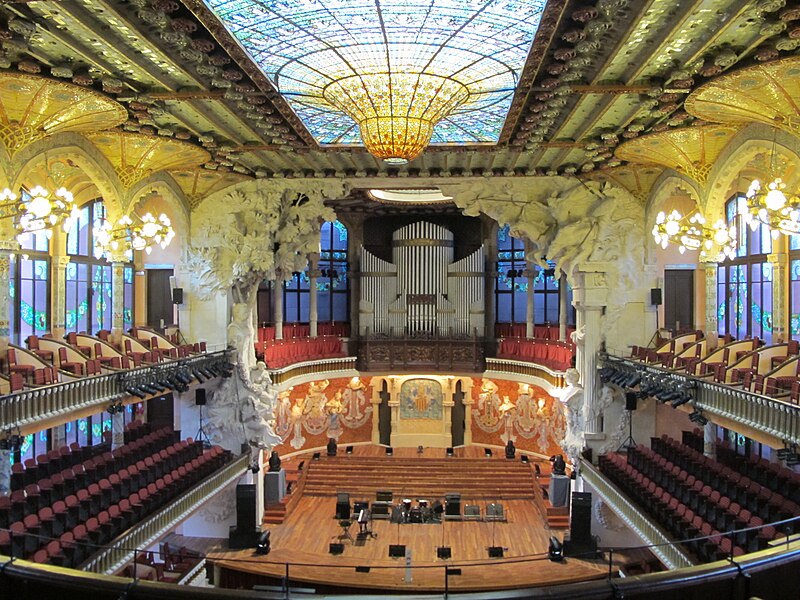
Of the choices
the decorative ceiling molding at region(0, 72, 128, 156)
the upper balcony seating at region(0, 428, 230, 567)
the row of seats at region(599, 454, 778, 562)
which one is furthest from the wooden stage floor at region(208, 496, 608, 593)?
the decorative ceiling molding at region(0, 72, 128, 156)

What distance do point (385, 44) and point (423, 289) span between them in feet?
54.4

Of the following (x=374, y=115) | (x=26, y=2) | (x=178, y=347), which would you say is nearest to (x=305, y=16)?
(x=374, y=115)

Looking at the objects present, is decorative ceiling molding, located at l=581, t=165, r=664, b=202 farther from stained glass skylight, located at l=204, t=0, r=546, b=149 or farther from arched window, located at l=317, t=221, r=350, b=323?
arched window, located at l=317, t=221, r=350, b=323

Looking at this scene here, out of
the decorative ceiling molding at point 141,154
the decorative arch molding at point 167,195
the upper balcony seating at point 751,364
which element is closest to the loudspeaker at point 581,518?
the upper balcony seating at point 751,364

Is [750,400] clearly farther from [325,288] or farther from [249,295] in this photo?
[325,288]

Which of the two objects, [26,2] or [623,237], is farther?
[623,237]

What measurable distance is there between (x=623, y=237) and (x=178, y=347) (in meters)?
12.4

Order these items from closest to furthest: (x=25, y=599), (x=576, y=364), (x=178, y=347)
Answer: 1. (x=25, y=599)
2. (x=178, y=347)
3. (x=576, y=364)

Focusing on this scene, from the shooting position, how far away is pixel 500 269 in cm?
2775

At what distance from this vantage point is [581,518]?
1778cm

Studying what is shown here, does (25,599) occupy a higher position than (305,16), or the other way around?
(305,16)

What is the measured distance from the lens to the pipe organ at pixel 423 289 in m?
26.3

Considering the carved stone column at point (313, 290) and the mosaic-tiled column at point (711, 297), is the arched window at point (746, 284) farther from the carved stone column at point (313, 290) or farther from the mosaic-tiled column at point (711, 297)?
the carved stone column at point (313, 290)

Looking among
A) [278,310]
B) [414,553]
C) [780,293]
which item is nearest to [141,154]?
[278,310]
